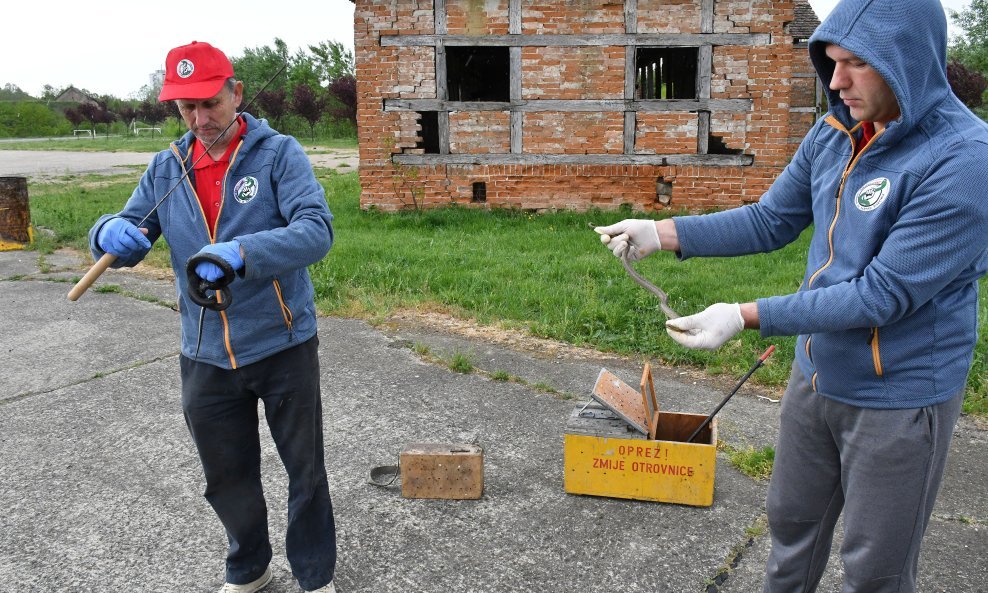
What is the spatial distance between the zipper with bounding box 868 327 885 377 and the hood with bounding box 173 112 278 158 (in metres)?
2.01

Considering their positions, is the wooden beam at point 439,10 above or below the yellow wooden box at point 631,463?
above

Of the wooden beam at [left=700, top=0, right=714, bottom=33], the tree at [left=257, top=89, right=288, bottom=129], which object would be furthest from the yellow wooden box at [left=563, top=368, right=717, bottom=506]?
the tree at [left=257, top=89, right=288, bottom=129]

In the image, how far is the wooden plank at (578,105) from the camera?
431 inches

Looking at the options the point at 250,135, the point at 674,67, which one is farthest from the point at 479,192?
the point at 250,135

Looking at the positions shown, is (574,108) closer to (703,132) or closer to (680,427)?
(703,132)

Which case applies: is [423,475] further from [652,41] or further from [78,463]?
[652,41]

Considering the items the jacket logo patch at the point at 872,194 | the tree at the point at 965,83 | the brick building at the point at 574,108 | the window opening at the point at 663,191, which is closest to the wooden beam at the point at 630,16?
the brick building at the point at 574,108

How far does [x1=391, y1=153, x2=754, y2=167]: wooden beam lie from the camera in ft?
36.6

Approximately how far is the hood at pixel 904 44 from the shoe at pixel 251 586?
8.66ft

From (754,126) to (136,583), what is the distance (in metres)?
9.96

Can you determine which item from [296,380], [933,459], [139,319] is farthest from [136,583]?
[139,319]

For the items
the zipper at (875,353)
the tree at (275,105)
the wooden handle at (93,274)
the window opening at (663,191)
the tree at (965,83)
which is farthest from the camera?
the tree at (275,105)

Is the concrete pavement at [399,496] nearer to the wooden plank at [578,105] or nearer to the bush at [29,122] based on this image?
the wooden plank at [578,105]

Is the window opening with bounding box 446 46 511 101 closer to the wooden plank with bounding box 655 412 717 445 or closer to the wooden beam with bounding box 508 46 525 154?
the wooden beam with bounding box 508 46 525 154
